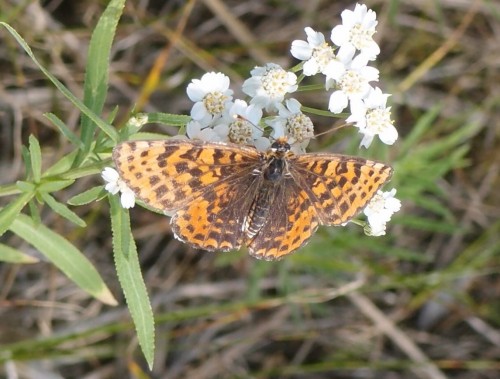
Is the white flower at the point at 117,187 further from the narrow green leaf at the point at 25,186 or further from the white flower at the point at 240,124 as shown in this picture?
the white flower at the point at 240,124

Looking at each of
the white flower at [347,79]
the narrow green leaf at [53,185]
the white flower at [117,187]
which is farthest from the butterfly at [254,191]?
the narrow green leaf at [53,185]

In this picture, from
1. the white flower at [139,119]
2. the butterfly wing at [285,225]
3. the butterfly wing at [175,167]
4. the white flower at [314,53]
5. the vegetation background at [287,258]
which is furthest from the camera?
the vegetation background at [287,258]

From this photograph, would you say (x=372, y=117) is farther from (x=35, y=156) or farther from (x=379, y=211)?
(x=35, y=156)

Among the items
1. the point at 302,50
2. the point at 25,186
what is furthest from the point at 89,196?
the point at 302,50

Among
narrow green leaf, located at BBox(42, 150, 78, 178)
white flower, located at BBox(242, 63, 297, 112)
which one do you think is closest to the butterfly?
white flower, located at BBox(242, 63, 297, 112)

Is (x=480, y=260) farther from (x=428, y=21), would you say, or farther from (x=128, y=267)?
(x=128, y=267)

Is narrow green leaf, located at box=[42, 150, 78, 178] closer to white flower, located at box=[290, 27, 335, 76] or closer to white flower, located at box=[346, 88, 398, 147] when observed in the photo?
white flower, located at box=[290, 27, 335, 76]
